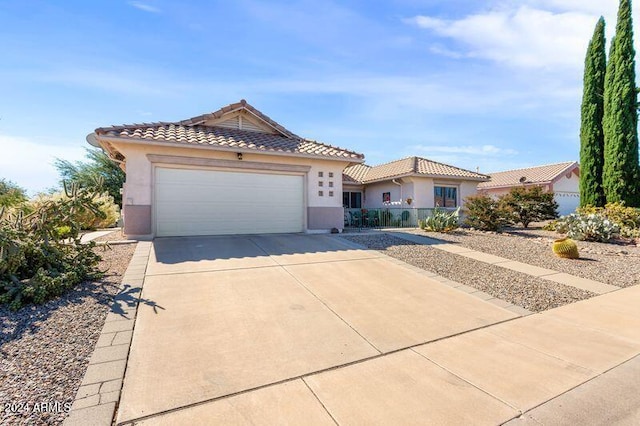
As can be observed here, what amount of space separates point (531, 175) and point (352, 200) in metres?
17.3

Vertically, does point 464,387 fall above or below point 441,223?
below

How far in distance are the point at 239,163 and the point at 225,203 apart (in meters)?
1.51

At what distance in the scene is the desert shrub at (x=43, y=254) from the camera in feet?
14.0

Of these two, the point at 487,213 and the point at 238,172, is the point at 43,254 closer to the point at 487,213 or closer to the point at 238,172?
the point at 238,172

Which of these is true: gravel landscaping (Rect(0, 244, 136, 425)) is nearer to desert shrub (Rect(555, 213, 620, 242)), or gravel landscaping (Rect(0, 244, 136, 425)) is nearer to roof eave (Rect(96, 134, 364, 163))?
roof eave (Rect(96, 134, 364, 163))

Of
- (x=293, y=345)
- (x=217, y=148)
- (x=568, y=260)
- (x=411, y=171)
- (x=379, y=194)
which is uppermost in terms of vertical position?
(x=411, y=171)

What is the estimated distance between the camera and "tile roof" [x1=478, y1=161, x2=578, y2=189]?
2457 centimetres

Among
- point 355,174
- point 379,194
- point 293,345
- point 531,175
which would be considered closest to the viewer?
point 293,345

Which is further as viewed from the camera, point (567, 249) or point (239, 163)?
point (239, 163)

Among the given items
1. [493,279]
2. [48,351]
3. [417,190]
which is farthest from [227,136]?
[417,190]

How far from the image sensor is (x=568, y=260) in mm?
8445

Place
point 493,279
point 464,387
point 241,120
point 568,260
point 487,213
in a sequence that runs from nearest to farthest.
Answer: point 464,387 → point 493,279 → point 568,260 → point 241,120 → point 487,213

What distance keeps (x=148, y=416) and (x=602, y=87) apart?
22.9 m

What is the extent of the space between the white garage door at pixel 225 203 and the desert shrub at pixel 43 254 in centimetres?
378
